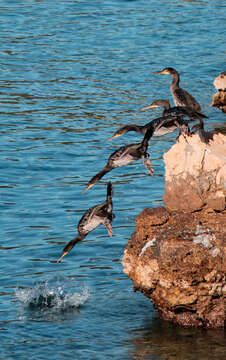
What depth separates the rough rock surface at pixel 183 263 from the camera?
9500mm

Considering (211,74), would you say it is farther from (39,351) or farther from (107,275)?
(39,351)

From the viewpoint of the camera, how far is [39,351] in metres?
9.66

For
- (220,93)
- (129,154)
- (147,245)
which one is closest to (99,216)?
(129,154)

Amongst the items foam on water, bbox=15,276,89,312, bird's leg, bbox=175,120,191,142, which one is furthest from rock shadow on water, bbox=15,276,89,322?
bird's leg, bbox=175,120,191,142

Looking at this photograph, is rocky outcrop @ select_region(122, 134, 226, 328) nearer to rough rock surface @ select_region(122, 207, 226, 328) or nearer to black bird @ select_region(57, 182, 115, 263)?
rough rock surface @ select_region(122, 207, 226, 328)

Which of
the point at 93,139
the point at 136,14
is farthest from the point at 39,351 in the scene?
the point at 136,14

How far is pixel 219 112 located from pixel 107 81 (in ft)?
14.6

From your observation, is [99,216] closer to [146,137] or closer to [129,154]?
[129,154]

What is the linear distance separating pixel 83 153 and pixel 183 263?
29.4ft

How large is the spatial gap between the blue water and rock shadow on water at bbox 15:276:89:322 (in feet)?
0.06

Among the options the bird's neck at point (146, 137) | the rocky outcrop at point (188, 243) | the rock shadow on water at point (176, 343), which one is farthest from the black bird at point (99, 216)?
the rock shadow on water at point (176, 343)

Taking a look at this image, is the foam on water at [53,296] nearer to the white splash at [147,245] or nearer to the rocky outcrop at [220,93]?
the white splash at [147,245]

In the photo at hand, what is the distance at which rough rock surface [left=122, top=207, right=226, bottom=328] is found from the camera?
9.50m

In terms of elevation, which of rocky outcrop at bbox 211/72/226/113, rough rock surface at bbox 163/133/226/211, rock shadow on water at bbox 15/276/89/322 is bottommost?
rock shadow on water at bbox 15/276/89/322
